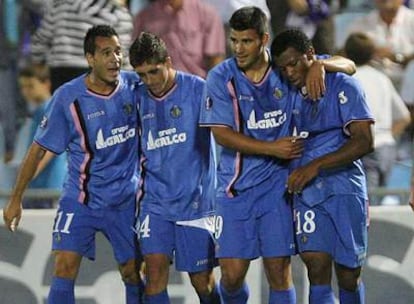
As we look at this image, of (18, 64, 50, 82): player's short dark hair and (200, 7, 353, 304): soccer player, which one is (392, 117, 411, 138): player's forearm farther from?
(18, 64, 50, 82): player's short dark hair

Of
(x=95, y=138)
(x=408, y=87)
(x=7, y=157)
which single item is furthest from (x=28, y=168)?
(x=408, y=87)

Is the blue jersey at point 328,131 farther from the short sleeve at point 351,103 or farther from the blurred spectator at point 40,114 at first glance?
the blurred spectator at point 40,114

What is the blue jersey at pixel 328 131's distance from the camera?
9.23 m

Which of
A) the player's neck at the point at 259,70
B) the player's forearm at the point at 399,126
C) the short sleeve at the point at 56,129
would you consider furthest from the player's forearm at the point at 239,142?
the player's forearm at the point at 399,126

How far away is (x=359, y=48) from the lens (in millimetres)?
10984

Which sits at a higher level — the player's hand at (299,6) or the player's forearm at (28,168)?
the player's hand at (299,6)

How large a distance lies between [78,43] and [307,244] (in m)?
2.44

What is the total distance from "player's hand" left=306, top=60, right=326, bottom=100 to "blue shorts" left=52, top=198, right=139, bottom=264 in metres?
1.37

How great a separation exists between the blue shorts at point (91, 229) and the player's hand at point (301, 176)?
3.65 ft

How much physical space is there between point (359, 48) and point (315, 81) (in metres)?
1.96

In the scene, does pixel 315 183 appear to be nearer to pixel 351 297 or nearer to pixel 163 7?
pixel 351 297

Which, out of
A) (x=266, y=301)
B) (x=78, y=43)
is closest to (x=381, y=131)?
(x=266, y=301)

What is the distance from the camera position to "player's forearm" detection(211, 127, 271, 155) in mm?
9117

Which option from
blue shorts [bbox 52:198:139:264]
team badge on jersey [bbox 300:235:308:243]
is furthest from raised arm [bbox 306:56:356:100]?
blue shorts [bbox 52:198:139:264]
